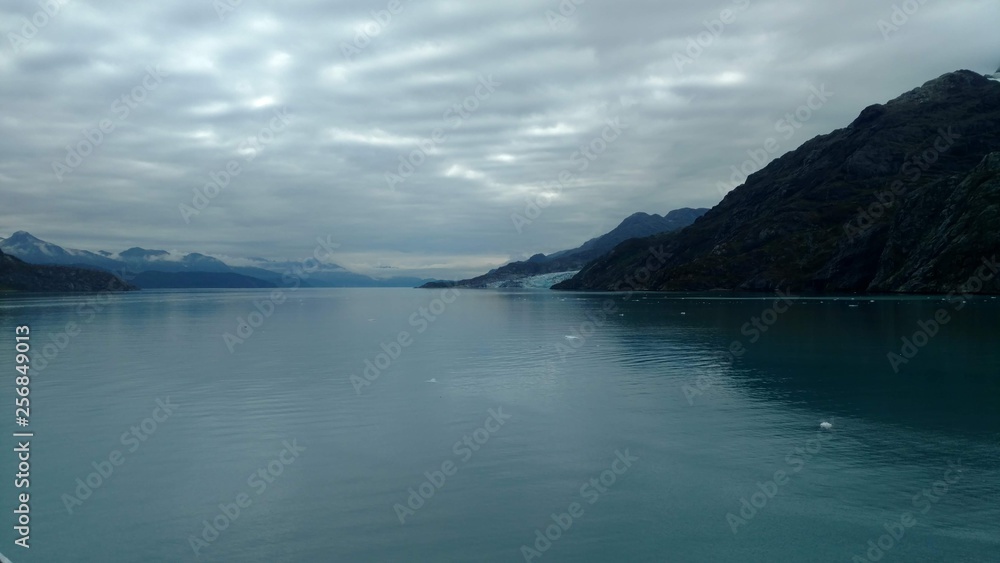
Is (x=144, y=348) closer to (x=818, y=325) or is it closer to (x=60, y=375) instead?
(x=60, y=375)

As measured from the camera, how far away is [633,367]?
49125mm

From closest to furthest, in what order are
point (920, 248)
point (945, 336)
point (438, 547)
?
point (438, 547), point (945, 336), point (920, 248)

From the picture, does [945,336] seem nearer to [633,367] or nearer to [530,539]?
[633,367]

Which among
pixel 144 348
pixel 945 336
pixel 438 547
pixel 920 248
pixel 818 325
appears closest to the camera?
pixel 438 547

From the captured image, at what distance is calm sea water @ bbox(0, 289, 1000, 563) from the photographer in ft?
58.4

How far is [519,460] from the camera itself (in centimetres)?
2514

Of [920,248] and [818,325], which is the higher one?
[920,248]

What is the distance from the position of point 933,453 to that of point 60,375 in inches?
2168

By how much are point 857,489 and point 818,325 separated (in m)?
66.9

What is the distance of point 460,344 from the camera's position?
68.3 m

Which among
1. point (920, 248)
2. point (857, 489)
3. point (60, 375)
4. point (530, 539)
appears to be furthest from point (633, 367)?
point (920, 248)

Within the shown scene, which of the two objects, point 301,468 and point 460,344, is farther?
point 460,344

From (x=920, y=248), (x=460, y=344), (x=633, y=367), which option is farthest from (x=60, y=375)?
(x=920, y=248)

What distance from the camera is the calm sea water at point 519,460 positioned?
58.4 ft
